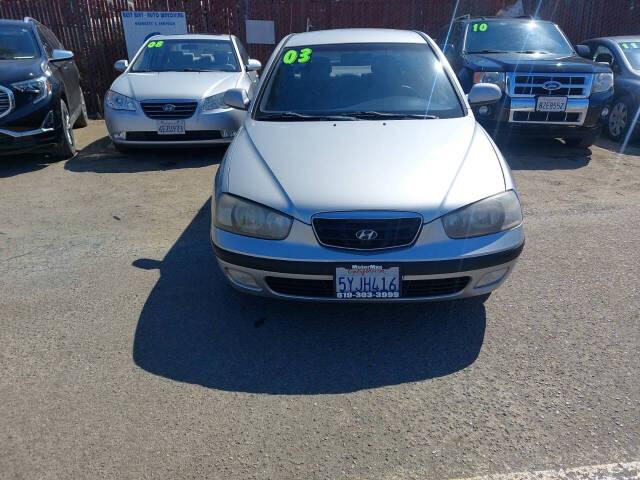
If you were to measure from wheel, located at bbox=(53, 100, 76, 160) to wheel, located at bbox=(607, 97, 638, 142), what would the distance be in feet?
25.4

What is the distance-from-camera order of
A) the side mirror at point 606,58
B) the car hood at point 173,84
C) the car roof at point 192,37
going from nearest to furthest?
the car hood at point 173,84 < the car roof at point 192,37 < the side mirror at point 606,58

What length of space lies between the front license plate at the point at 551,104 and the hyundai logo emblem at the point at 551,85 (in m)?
0.13

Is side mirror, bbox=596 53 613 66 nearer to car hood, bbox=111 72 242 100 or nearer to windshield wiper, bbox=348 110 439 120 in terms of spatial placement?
car hood, bbox=111 72 242 100

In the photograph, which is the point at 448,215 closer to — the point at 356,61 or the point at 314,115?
the point at 314,115

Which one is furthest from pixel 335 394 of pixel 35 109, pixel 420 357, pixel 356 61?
pixel 35 109

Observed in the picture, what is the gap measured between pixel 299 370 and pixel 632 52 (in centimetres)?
834

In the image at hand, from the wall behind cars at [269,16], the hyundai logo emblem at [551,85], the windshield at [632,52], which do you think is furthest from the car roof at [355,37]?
the wall behind cars at [269,16]

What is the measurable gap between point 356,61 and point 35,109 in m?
4.22

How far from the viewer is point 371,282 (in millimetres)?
2773

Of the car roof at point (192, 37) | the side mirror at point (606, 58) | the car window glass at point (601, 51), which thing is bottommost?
the side mirror at point (606, 58)

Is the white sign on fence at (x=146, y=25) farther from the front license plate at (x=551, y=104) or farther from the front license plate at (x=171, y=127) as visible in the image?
the front license plate at (x=551, y=104)

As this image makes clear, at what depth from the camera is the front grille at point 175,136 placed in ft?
21.9

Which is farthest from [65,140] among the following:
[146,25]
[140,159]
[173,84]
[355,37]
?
[146,25]

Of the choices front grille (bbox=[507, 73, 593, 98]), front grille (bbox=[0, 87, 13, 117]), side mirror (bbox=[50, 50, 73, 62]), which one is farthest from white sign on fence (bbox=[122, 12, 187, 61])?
front grille (bbox=[507, 73, 593, 98])
